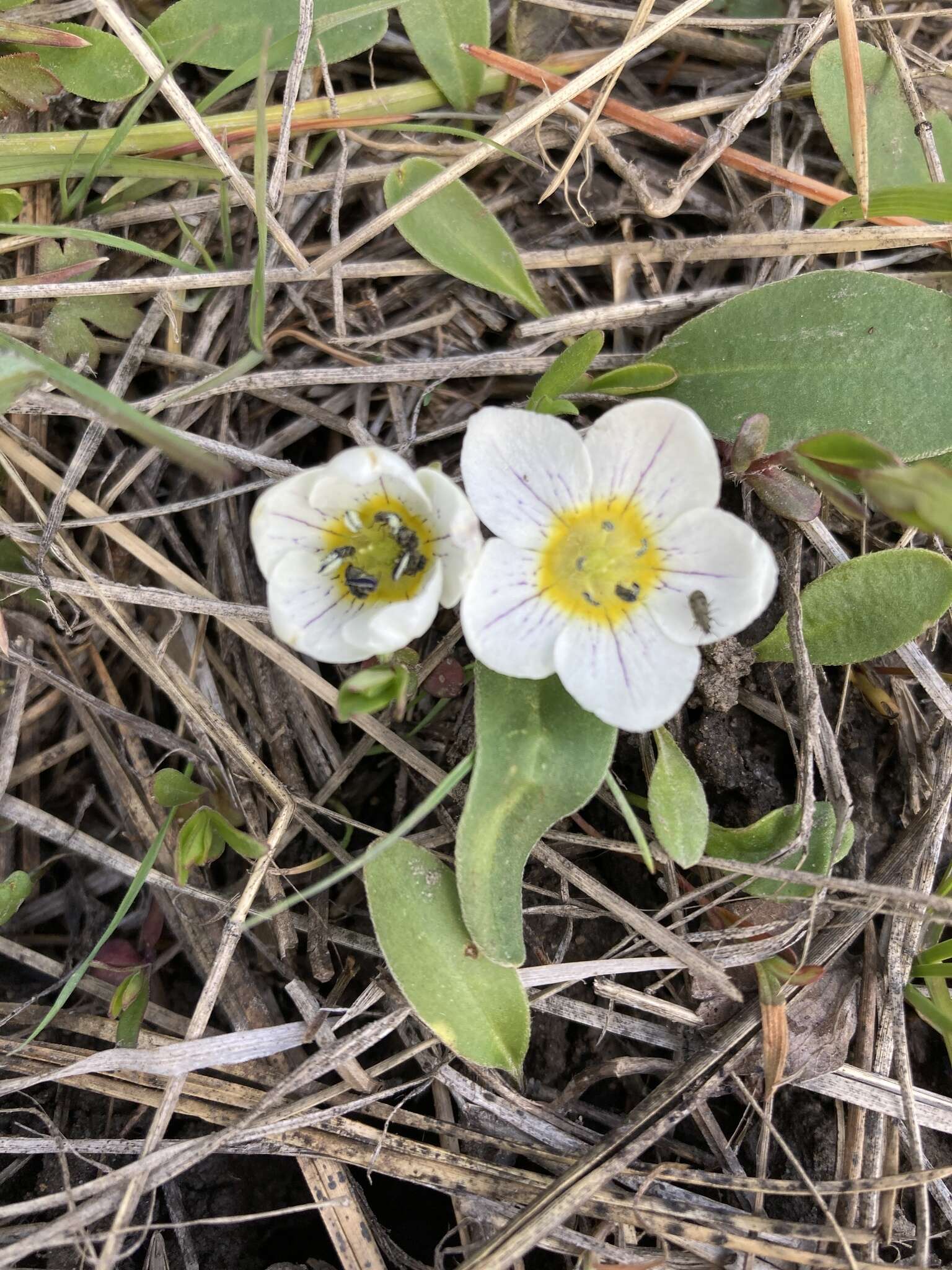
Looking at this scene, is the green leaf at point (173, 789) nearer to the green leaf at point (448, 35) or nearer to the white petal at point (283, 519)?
the white petal at point (283, 519)

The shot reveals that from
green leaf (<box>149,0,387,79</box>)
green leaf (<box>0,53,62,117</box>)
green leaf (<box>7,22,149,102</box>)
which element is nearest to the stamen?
green leaf (<box>149,0,387,79</box>)

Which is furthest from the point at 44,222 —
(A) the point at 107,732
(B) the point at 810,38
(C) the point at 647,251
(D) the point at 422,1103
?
(D) the point at 422,1103

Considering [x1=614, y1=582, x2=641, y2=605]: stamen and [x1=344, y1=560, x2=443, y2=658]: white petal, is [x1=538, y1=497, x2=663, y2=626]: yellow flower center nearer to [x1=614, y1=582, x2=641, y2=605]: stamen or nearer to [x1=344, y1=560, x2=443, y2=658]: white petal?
[x1=614, y1=582, x2=641, y2=605]: stamen

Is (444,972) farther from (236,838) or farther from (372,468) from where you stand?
(372,468)

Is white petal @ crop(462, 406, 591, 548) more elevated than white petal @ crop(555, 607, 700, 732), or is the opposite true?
white petal @ crop(462, 406, 591, 548)

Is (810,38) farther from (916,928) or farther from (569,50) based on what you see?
(916,928)
